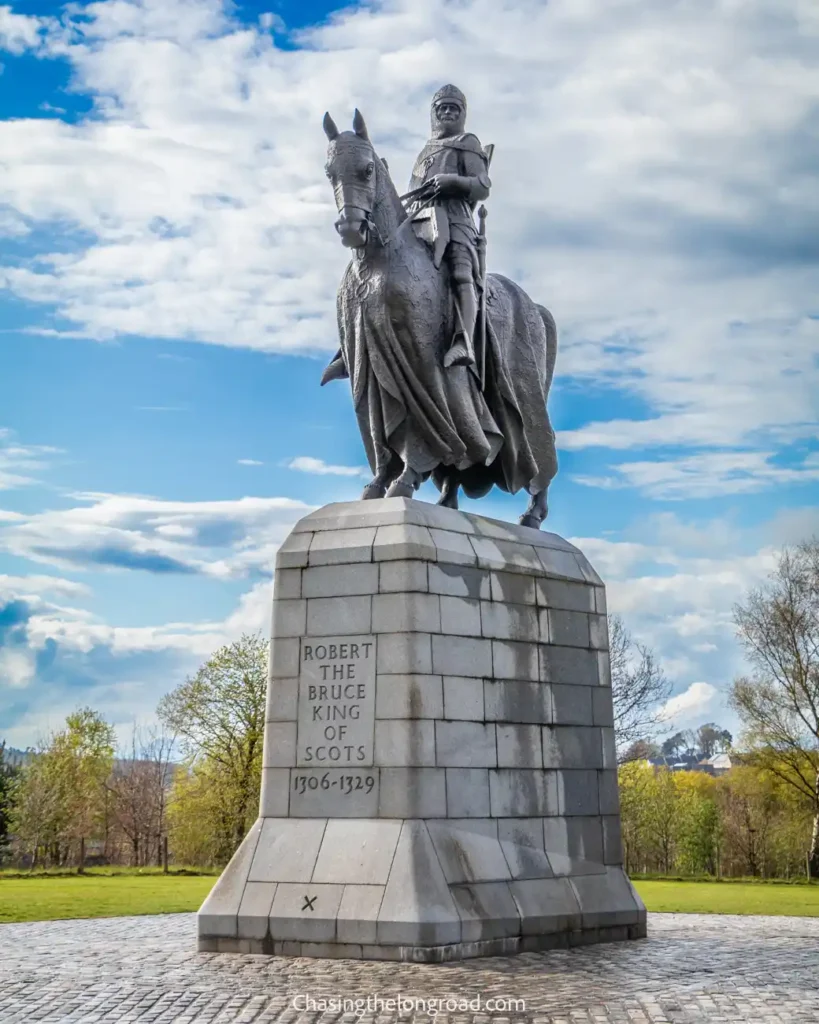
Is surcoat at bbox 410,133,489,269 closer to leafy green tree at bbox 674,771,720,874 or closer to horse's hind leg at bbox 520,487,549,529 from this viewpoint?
horse's hind leg at bbox 520,487,549,529

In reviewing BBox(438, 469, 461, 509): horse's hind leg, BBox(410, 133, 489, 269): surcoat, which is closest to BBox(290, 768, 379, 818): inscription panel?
BBox(438, 469, 461, 509): horse's hind leg

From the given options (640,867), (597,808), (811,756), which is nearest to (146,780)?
(640,867)

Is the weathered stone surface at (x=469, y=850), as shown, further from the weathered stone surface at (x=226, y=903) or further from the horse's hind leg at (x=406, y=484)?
the horse's hind leg at (x=406, y=484)

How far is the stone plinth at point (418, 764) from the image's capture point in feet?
32.9

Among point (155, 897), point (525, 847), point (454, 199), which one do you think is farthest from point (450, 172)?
point (155, 897)

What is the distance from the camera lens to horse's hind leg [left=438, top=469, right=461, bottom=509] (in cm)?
1391

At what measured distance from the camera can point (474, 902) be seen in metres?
10.1

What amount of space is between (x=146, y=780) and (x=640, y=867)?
26.1 metres

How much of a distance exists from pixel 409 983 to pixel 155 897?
39.3 ft

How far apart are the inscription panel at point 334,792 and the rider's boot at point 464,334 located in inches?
170

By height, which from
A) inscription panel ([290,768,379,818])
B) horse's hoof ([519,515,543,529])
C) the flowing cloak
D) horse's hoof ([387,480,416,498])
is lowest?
inscription panel ([290,768,379,818])

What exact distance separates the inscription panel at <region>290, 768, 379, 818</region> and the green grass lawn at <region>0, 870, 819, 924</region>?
19.4 feet

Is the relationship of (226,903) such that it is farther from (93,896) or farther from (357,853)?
(93,896)

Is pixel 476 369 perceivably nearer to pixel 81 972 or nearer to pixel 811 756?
pixel 81 972
